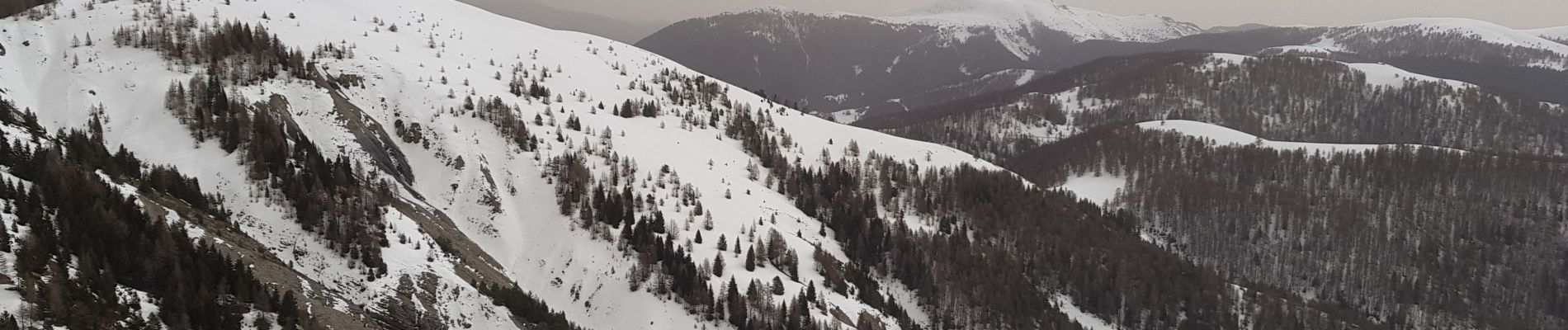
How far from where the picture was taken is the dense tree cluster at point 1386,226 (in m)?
116

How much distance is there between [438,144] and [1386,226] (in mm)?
154638

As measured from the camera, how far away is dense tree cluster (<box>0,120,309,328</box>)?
18.3 m

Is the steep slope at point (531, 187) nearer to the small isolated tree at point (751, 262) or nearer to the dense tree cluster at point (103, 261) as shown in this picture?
the small isolated tree at point (751, 262)

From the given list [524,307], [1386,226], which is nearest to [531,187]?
[524,307]

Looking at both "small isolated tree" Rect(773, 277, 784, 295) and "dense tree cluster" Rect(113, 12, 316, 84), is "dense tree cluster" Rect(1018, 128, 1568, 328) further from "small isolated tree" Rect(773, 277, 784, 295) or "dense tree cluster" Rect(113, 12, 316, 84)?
"dense tree cluster" Rect(113, 12, 316, 84)

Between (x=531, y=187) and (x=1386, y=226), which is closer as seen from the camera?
(x=531, y=187)

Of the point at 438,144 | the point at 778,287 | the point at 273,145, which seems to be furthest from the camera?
the point at 438,144

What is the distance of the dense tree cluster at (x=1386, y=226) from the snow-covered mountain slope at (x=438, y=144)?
333 feet

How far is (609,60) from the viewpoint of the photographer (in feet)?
276

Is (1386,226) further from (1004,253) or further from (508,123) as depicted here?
(508,123)

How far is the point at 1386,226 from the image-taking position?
429ft

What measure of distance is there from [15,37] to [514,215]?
25887 millimetres

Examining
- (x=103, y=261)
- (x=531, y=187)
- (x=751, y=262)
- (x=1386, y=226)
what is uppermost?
(x=103, y=261)

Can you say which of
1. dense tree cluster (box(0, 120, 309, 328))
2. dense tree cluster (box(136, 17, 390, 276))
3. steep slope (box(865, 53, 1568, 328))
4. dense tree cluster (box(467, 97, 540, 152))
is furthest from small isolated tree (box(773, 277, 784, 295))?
steep slope (box(865, 53, 1568, 328))
